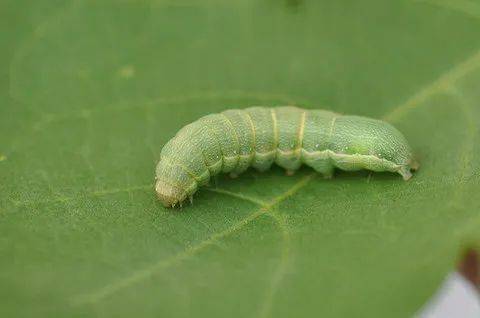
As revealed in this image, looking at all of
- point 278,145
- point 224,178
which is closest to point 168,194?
point 224,178

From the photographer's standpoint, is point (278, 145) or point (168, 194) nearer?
point (168, 194)

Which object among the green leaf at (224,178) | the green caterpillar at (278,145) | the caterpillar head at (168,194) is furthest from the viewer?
the green caterpillar at (278,145)

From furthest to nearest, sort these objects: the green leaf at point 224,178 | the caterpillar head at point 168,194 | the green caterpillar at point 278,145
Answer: the green caterpillar at point 278,145
the caterpillar head at point 168,194
the green leaf at point 224,178

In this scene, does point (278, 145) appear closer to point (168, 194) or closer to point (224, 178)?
point (224, 178)

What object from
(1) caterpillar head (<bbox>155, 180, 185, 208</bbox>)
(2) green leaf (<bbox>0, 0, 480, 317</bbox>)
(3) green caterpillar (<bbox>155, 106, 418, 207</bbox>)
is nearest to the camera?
(2) green leaf (<bbox>0, 0, 480, 317</bbox>)

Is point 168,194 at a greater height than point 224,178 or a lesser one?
greater
